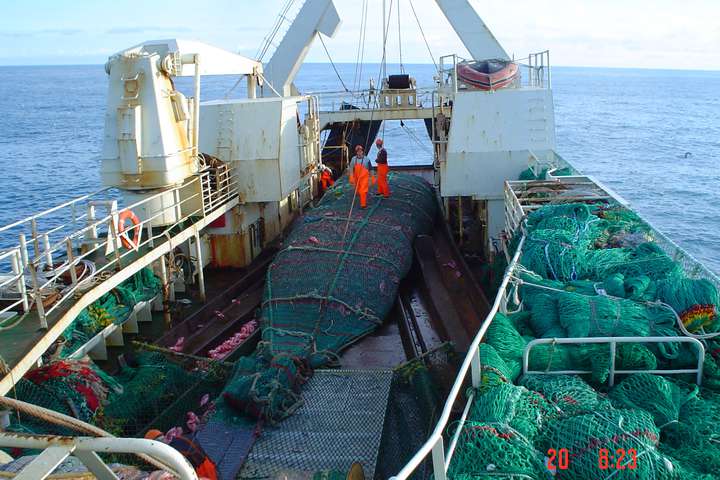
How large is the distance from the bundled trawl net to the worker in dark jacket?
2.56ft

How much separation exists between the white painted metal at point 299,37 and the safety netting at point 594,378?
494 inches

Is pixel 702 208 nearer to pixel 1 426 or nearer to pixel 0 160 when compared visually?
pixel 1 426

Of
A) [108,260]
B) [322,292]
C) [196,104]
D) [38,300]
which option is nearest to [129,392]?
[38,300]

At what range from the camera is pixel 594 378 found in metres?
5.12

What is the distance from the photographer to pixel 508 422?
410 centimetres

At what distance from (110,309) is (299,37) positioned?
38.5 ft

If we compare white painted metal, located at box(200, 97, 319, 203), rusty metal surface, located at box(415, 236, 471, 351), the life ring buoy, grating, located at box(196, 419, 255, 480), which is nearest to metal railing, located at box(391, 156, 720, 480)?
rusty metal surface, located at box(415, 236, 471, 351)

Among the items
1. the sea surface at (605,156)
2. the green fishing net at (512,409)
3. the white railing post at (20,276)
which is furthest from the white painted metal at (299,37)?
the green fishing net at (512,409)

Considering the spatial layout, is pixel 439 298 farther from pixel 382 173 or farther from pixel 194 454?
pixel 194 454

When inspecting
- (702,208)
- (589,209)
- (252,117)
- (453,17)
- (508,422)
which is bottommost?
(702,208)

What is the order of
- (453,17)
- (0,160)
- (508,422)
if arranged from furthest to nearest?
(0,160) < (453,17) < (508,422)

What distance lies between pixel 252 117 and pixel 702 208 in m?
18.8

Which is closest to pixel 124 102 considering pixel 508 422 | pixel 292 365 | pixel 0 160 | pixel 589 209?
pixel 292 365

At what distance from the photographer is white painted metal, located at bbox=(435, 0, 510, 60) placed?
17.4 meters
